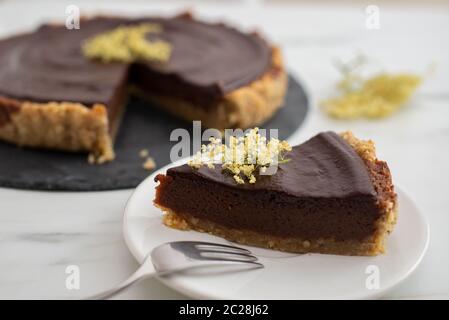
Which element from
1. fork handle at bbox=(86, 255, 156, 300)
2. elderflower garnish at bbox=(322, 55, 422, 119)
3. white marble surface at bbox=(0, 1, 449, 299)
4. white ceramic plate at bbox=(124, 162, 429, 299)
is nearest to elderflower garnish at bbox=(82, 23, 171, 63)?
white marble surface at bbox=(0, 1, 449, 299)

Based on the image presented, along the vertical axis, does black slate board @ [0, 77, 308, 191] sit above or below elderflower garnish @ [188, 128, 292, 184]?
below

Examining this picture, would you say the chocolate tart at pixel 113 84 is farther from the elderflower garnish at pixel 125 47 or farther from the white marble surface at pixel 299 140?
the white marble surface at pixel 299 140

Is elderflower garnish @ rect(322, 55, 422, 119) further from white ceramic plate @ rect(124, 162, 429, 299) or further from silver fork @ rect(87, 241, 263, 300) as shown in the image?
silver fork @ rect(87, 241, 263, 300)

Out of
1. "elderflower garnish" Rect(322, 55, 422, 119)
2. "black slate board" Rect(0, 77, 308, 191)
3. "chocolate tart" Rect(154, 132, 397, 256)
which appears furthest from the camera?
"elderflower garnish" Rect(322, 55, 422, 119)

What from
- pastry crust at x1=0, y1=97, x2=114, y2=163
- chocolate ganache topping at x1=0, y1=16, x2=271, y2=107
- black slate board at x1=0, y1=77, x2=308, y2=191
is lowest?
black slate board at x1=0, y1=77, x2=308, y2=191

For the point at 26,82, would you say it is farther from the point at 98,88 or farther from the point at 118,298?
the point at 118,298

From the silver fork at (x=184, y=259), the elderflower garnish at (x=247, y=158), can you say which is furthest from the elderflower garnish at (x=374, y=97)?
the silver fork at (x=184, y=259)

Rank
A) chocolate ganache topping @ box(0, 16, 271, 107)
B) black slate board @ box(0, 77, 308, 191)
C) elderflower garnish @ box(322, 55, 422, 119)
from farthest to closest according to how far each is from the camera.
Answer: elderflower garnish @ box(322, 55, 422, 119) < chocolate ganache topping @ box(0, 16, 271, 107) < black slate board @ box(0, 77, 308, 191)

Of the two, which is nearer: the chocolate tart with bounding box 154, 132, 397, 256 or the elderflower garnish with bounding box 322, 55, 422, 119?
the chocolate tart with bounding box 154, 132, 397, 256
